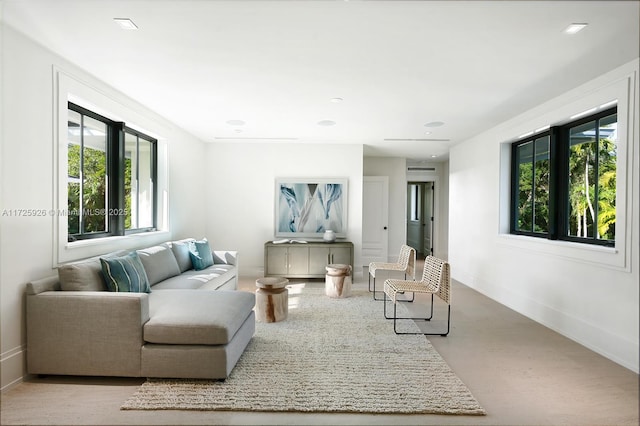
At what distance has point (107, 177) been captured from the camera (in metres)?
3.82

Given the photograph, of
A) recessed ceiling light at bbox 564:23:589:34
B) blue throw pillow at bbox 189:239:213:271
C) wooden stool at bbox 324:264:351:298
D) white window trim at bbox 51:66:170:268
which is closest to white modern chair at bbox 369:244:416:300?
wooden stool at bbox 324:264:351:298

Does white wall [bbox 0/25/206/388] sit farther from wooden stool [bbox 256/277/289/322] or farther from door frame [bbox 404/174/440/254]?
door frame [bbox 404/174/440/254]

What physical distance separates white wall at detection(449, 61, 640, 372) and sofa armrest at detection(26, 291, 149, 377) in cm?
284

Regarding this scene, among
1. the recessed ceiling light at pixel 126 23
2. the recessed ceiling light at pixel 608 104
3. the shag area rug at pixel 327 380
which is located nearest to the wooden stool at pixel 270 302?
the shag area rug at pixel 327 380

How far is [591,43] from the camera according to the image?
2453 millimetres

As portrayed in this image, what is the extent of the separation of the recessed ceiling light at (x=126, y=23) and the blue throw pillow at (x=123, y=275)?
5.79 feet

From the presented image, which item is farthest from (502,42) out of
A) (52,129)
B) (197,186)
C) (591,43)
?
(197,186)

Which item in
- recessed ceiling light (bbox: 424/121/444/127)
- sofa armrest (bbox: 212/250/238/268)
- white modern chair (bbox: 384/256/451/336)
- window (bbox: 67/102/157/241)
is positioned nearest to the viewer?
window (bbox: 67/102/157/241)

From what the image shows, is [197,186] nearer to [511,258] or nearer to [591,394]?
[511,258]

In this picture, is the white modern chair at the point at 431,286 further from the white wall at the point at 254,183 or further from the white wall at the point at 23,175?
the white wall at the point at 23,175

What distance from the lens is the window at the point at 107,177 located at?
3271 mm

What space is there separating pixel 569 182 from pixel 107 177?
198 inches

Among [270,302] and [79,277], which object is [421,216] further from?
[79,277]

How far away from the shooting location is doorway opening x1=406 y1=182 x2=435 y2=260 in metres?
9.00
